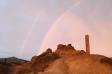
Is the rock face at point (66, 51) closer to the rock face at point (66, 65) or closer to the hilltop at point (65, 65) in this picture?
the hilltop at point (65, 65)

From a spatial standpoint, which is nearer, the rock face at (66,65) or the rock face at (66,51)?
the rock face at (66,65)

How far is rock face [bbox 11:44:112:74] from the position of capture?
104ft

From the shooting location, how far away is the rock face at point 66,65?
104 feet

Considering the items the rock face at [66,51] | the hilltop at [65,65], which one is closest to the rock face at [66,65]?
the hilltop at [65,65]

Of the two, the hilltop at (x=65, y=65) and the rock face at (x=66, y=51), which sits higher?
the rock face at (x=66, y=51)

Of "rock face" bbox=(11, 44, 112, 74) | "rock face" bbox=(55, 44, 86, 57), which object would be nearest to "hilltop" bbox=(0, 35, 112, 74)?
"rock face" bbox=(11, 44, 112, 74)

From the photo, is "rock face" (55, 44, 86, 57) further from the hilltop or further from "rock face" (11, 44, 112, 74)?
"rock face" (11, 44, 112, 74)

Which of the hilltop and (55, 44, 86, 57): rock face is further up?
(55, 44, 86, 57): rock face

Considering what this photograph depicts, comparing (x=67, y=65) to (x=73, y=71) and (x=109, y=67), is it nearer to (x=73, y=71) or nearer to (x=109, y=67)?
(x=73, y=71)

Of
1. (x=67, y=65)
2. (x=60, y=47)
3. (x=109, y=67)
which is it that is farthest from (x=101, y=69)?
(x=60, y=47)

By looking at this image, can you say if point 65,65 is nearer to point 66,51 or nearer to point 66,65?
point 66,65

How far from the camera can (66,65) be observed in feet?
108

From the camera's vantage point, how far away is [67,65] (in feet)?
108

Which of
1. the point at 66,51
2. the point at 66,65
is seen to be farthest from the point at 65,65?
the point at 66,51
